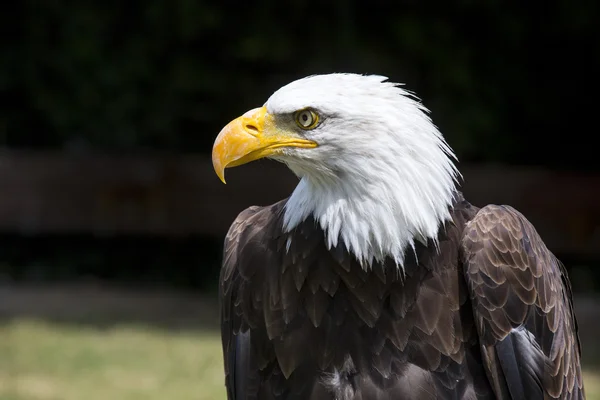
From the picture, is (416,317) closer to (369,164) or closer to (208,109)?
(369,164)

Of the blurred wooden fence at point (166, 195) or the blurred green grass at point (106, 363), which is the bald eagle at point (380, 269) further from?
the blurred wooden fence at point (166, 195)

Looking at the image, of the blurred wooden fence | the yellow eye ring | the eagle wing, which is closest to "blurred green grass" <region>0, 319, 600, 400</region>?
the blurred wooden fence

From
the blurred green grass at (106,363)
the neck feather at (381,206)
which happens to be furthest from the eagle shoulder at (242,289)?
the blurred green grass at (106,363)

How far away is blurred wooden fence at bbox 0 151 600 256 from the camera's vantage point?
23.7 feet

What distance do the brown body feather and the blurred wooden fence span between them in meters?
4.24

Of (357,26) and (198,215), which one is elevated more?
(357,26)

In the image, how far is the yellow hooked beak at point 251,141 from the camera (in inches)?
110

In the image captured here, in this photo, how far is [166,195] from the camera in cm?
750

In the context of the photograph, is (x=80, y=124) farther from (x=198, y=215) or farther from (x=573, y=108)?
(x=573, y=108)

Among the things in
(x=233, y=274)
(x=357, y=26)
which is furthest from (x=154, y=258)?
(x=233, y=274)

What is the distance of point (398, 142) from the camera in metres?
2.76

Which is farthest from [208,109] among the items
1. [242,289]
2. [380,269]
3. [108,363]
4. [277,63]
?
[380,269]

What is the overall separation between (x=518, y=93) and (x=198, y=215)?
2.82 metres

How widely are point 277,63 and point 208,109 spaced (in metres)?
0.70
